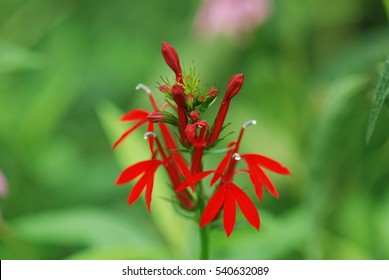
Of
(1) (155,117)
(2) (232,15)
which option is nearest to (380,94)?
(1) (155,117)

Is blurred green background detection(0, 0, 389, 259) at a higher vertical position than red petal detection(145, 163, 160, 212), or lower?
higher

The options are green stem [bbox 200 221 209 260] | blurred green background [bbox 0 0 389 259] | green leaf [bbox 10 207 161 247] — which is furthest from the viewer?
green leaf [bbox 10 207 161 247]

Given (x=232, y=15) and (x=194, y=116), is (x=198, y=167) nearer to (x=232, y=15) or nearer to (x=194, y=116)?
(x=194, y=116)

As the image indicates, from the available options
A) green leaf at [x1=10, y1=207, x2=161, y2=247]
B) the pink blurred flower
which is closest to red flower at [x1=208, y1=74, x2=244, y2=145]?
green leaf at [x1=10, y1=207, x2=161, y2=247]

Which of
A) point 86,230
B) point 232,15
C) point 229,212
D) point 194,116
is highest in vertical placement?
point 232,15

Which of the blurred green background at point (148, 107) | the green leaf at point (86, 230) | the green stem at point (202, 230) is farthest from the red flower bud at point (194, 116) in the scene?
the green leaf at point (86, 230)

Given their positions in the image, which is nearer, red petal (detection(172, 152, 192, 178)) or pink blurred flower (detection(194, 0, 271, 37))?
red petal (detection(172, 152, 192, 178))

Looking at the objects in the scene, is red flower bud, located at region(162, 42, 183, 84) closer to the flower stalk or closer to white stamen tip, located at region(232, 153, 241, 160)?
the flower stalk

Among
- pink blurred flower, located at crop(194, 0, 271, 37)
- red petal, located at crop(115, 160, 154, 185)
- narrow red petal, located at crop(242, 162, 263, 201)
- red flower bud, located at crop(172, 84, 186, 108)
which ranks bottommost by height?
narrow red petal, located at crop(242, 162, 263, 201)
